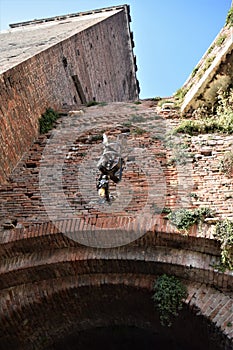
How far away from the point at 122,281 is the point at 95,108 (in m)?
4.76

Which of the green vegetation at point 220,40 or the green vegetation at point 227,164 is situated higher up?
the green vegetation at point 220,40

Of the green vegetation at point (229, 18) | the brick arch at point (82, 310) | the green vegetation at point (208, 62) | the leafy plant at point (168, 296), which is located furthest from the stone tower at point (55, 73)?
the green vegetation at point (229, 18)

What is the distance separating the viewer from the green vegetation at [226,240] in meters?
5.11

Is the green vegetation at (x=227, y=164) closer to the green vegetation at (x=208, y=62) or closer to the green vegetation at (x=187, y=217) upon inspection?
the green vegetation at (x=187, y=217)

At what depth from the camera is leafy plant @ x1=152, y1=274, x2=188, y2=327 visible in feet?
17.2

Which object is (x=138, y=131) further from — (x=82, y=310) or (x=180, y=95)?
(x=82, y=310)

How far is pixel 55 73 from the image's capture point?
33.0 ft

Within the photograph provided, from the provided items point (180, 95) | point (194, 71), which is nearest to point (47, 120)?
point (180, 95)

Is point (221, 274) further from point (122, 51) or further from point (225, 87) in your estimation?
point (122, 51)

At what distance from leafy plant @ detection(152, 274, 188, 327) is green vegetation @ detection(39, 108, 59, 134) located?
4165 mm

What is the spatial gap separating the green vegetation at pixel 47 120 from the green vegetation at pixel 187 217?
3693 mm

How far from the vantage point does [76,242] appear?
5.75 metres

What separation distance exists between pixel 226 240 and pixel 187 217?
2.06 feet

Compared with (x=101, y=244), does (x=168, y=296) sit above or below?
below
